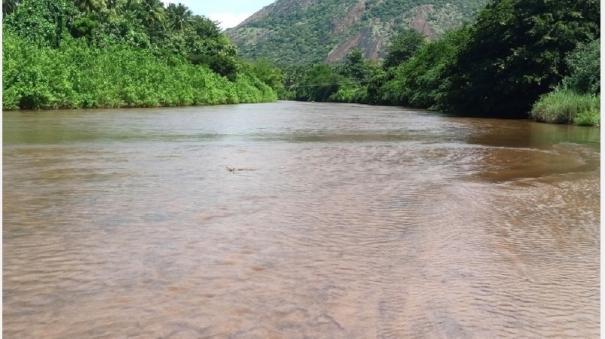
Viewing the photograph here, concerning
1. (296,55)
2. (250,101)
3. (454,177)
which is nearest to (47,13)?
(250,101)

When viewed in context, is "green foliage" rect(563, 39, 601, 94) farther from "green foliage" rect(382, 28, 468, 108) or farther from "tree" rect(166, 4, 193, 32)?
"tree" rect(166, 4, 193, 32)

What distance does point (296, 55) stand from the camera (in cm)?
14938

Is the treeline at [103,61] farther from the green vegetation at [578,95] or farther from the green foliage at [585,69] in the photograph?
the green foliage at [585,69]

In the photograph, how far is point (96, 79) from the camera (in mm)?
29828

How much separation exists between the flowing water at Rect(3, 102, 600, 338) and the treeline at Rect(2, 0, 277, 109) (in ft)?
60.2

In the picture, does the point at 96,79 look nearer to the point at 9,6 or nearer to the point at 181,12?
the point at 9,6

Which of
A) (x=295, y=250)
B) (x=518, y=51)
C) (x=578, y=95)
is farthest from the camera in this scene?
(x=518, y=51)

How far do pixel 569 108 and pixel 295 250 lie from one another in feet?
57.9

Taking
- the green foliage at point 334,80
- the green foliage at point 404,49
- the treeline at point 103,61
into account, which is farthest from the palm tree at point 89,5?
the green foliage at point 334,80

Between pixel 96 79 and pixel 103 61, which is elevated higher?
pixel 103 61

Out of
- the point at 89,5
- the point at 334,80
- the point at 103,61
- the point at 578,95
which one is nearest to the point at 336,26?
the point at 334,80

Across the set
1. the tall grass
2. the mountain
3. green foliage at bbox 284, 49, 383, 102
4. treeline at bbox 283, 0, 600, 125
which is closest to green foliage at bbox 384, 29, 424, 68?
green foliage at bbox 284, 49, 383, 102

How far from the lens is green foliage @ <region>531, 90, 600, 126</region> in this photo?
18.7m

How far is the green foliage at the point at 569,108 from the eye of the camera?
61.4ft
